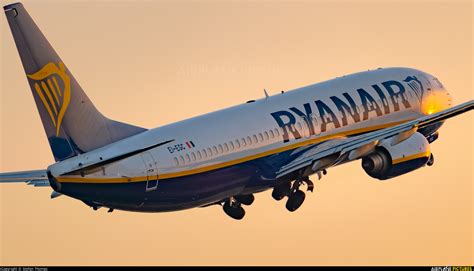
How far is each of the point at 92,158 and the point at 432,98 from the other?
90.9ft

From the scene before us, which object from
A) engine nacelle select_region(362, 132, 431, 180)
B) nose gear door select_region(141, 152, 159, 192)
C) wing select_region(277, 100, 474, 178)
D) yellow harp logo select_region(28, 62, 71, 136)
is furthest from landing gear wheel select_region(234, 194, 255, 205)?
yellow harp logo select_region(28, 62, 71, 136)

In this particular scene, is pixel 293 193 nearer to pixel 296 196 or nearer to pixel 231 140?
pixel 296 196

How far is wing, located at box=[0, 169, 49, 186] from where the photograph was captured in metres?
92.6

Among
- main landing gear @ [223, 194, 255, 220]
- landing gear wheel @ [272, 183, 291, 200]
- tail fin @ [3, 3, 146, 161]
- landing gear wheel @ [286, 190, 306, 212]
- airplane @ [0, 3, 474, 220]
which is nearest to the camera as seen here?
tail fin @ [3, 3, 146, 161]

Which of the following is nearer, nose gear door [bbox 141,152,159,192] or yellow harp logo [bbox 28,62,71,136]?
yellow harp logo [bbox 28,62,71,136]

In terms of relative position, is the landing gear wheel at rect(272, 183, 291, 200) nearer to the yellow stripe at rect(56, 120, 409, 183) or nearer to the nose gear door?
the yellow stripe at rect(56, 120, 409, 183)

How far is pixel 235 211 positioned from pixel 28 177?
13.2 metres

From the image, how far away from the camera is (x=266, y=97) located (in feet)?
329

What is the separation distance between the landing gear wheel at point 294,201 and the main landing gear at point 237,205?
3084mm

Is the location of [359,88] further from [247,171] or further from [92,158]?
[92,158]

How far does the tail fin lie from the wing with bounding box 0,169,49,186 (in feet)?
15.3

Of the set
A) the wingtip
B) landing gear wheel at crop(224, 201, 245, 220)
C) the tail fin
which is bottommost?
landing gear wheel at crop(224, 201, 245, 220)

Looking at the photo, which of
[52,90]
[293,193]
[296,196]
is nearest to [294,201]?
[296,196]

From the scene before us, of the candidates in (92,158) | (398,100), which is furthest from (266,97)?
(92,158)
